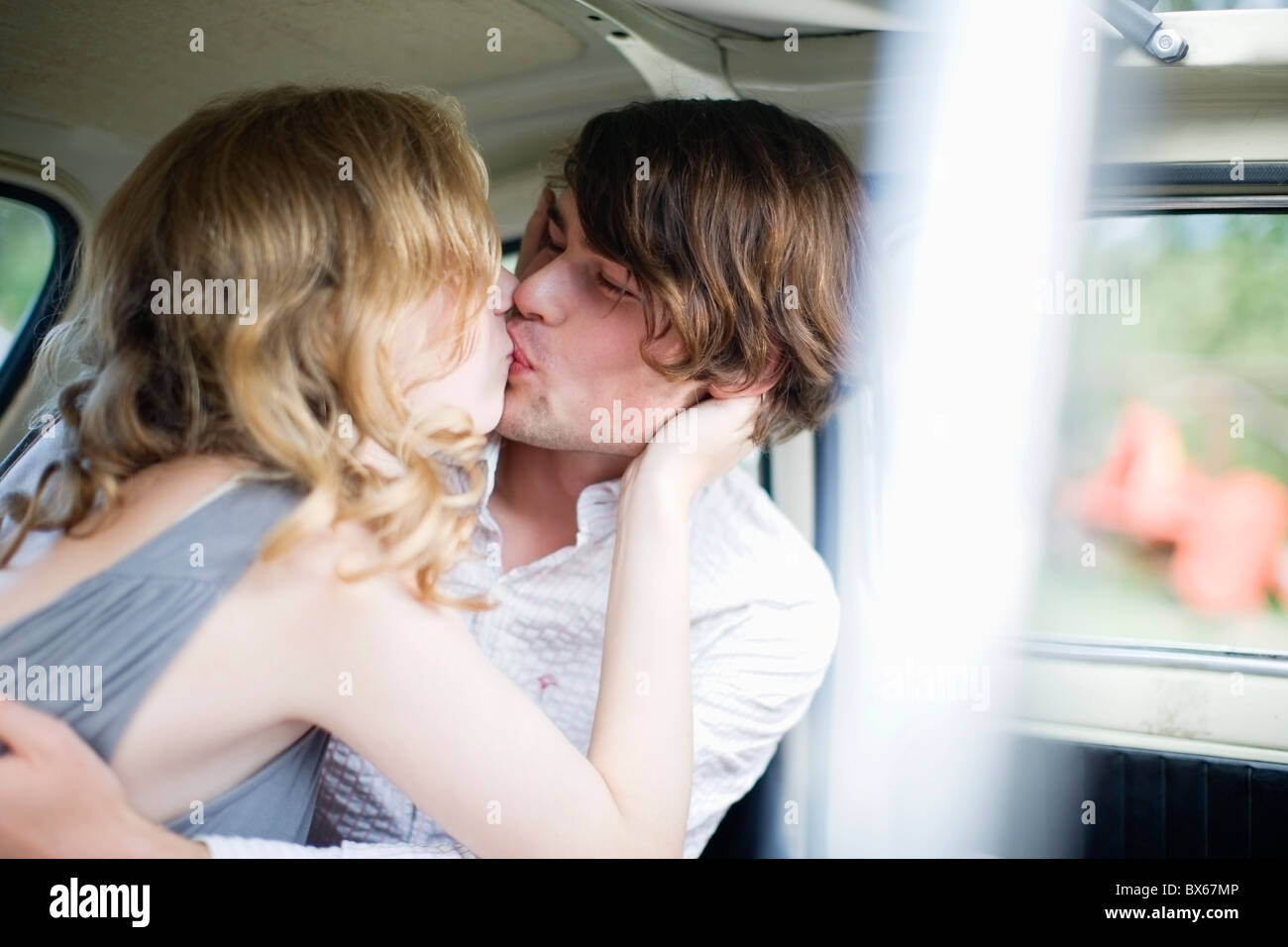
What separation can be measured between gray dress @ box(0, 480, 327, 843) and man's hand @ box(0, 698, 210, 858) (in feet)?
0.07

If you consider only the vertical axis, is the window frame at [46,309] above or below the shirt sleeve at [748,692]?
above

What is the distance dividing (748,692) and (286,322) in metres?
0.96

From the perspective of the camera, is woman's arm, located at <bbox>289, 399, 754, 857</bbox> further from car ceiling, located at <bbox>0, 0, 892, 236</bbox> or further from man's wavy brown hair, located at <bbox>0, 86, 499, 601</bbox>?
car ceiling, located at <bbox>0, 0, 892, 236</bbox>

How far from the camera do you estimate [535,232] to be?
5.94 ft

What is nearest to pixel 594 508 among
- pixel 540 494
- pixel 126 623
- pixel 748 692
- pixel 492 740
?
pixel 540 494

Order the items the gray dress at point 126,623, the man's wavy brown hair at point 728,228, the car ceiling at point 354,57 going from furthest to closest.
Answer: the man's wavy brown hair at point 728,228
the car ceiling at point 354,57
the gray dress at point 126,623

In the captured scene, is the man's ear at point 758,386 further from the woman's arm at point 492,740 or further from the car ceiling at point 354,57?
the woman's arm at point 492,740

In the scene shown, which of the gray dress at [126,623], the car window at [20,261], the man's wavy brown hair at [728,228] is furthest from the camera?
the car window at [20,261]

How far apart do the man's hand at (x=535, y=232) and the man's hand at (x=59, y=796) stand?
970mm

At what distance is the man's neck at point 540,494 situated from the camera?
6.12 ft

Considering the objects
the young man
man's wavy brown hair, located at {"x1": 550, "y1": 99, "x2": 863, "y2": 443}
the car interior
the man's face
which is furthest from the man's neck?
the car interior

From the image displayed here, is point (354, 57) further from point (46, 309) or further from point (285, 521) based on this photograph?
point (285, 521)

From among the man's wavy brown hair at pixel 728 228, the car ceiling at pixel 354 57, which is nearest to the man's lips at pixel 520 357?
the man's wavy brown hair at pixel 728 228
